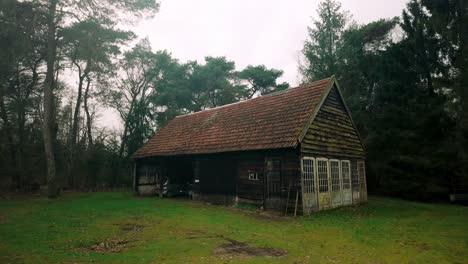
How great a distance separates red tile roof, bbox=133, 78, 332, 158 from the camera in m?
15.2

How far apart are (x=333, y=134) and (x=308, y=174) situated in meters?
3.58

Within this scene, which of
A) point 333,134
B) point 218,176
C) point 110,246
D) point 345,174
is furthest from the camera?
point 218,176

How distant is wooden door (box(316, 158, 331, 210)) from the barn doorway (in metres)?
2.01

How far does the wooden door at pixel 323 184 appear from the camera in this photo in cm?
1491

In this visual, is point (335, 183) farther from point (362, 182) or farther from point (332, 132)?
point (362, 182)

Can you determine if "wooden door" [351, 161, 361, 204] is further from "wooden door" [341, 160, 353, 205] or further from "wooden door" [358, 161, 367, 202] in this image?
"wooden door" [341, 160, 353, 205]

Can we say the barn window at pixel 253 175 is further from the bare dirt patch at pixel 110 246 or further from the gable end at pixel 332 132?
the bare dirt patch at pixel 110 246

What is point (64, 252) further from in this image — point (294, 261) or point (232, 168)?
point (232, 168)

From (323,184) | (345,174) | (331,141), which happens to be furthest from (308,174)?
(345,174)

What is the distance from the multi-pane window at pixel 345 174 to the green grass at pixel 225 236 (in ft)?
8.56

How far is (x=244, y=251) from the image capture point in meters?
7.80

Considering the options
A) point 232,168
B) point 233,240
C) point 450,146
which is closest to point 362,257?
point 233,240

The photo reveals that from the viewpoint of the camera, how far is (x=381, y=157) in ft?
78.3

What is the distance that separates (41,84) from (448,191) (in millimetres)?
33406
